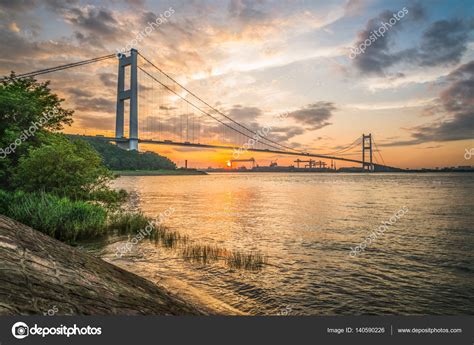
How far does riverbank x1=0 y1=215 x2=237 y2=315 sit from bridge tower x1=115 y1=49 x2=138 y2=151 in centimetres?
5812

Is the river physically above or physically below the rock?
below

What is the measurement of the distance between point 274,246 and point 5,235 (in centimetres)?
991

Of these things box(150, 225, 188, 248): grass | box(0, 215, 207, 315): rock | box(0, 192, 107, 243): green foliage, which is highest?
box(0, 215, 207, 315): rock

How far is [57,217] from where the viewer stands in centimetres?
1080

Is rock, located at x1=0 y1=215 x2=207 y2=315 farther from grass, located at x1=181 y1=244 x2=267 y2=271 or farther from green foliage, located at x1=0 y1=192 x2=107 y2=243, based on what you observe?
green foliage, located at x1=0 y1=192 x2=107 y2=243

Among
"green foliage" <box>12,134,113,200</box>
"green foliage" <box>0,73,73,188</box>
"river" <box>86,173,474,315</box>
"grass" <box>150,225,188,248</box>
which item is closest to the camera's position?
"river" <box>86,173,474,315</box>

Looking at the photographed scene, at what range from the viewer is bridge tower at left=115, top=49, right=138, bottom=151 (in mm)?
58719

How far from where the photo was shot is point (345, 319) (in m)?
2.43

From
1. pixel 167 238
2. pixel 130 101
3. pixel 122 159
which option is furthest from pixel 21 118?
pixel 122 159

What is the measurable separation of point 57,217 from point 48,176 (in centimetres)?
477

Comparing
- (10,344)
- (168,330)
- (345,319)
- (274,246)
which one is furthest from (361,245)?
(10,344)

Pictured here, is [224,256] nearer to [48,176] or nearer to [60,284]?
[60,284]

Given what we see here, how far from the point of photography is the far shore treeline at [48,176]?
1099 centimetres

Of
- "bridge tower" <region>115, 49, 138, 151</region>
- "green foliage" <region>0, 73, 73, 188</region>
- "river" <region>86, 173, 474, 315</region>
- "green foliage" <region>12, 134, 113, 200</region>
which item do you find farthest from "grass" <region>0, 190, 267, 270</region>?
"bridge tower" <region>115, 49, 138, 151</region>
